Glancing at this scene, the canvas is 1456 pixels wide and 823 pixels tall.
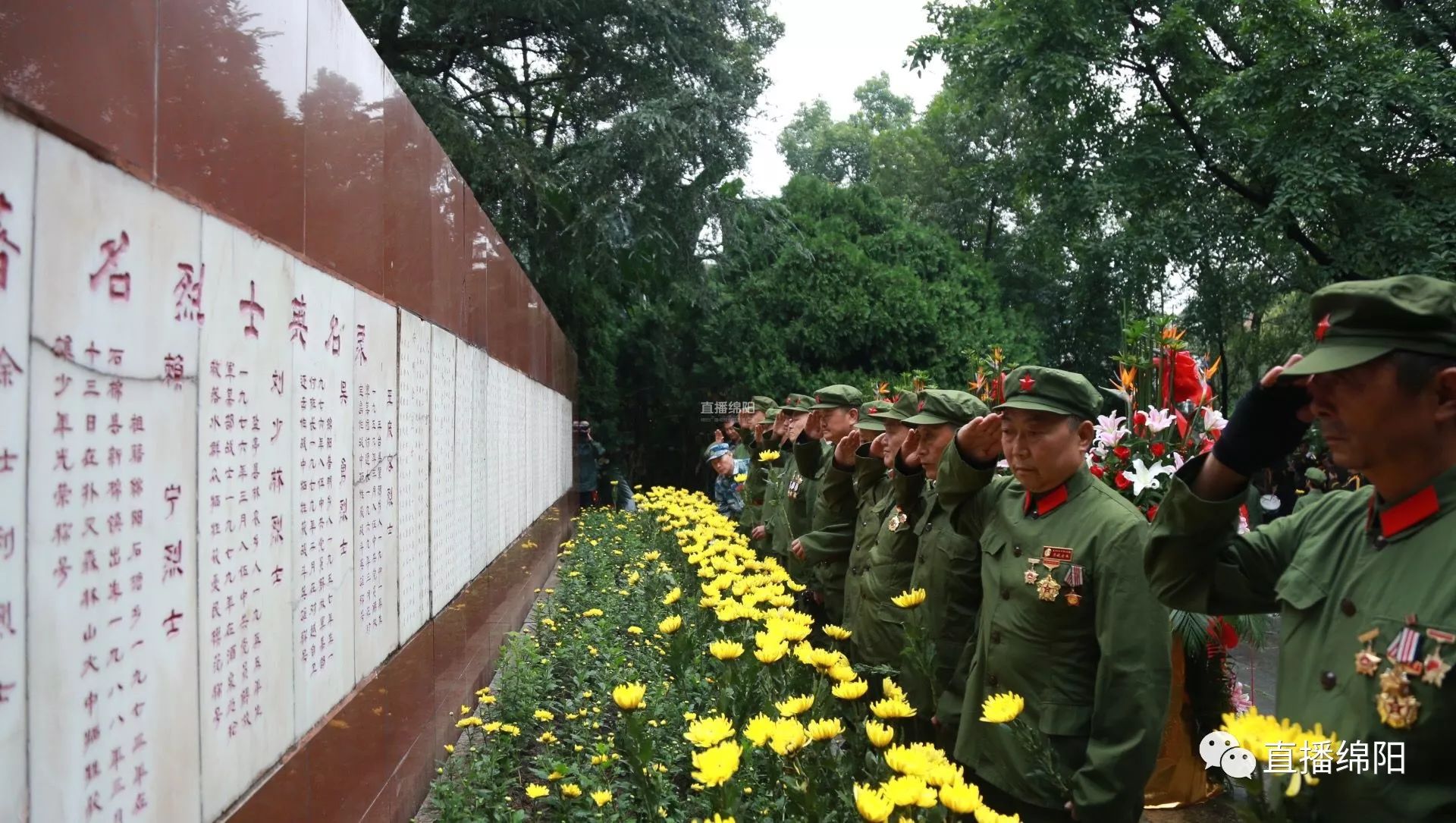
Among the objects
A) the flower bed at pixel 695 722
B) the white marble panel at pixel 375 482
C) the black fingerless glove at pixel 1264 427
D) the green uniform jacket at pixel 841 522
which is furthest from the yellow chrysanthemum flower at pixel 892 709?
the green uniform jacket at pixel 841 522

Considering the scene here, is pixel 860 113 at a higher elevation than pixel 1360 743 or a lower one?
higher

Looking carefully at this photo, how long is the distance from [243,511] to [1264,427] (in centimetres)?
178

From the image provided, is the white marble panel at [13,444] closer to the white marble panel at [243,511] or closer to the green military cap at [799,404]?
the white marble panel at [243,511]

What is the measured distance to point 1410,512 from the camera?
145 cm

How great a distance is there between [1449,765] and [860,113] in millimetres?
38910

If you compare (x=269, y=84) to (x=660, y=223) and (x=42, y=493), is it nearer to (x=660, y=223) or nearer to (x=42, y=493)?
(x=42, y=493)

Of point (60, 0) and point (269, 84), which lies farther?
point (269, 84)

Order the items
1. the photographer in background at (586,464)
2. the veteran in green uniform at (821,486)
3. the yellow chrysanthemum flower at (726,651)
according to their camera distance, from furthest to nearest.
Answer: the photographer in background at (586,464) → the veteran in green uniform at (821,486) → the yellow chrysanthemum flower at (726,651)

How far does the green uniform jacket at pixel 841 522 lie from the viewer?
4547 millimetres

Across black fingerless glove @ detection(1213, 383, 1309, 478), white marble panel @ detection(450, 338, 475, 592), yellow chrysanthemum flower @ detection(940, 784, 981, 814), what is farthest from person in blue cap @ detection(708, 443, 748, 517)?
yellow chrysanthemum flower @ detection(940, 784, 981, 814)

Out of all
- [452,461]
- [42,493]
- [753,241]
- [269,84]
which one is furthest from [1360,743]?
[753,241]

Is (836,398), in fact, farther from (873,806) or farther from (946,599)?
(873,806)

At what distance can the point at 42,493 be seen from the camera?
113 centimetres

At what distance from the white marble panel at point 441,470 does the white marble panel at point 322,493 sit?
3.18 feet
